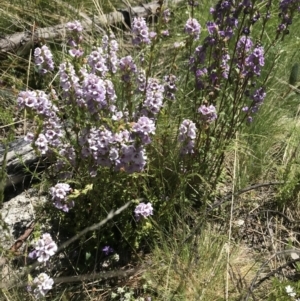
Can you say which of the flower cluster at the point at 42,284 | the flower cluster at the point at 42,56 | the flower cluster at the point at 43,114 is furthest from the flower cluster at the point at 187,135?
the flower cluster at the point at 42,284

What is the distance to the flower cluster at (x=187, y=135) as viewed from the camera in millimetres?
2078

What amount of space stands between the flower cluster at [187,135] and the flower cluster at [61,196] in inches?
21.7

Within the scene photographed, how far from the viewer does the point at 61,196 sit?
2.03 meters

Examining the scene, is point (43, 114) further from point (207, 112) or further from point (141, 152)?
point (207, 112)

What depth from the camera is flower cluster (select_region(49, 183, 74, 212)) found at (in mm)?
2033

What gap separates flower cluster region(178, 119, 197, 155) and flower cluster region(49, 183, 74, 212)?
1.81ft

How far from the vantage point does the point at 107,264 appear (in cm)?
238

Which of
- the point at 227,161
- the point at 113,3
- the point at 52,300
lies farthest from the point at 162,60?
the point at 52,300

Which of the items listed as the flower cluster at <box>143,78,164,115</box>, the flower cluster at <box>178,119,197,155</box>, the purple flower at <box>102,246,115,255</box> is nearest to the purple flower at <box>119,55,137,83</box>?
the flower cluster at <box>143,78,164,115</box>

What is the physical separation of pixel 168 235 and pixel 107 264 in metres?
0.34

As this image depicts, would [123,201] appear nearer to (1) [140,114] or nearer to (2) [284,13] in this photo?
(1) [140,114]

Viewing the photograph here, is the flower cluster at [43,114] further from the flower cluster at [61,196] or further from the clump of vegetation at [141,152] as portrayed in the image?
the flower cluster at [61,196]

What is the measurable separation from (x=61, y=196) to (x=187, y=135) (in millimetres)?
609

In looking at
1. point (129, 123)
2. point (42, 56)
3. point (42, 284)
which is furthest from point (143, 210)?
point (42, 56)
